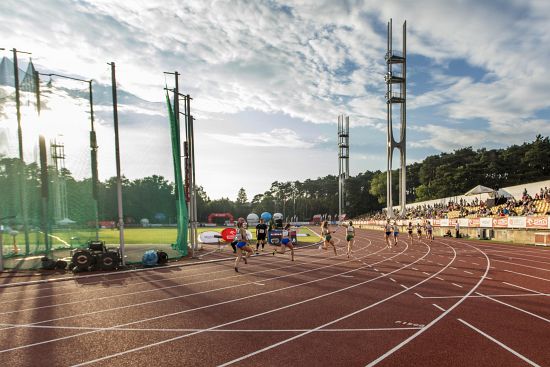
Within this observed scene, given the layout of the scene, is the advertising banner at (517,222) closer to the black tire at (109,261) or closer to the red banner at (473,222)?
the red banner at (473,222)

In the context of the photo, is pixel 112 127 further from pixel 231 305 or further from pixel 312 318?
pixel 312 318

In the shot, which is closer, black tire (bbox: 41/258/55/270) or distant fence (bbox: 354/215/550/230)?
black tire (bbox: 41/258/55/270)

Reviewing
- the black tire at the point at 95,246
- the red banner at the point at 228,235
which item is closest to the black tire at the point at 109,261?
the black tire at the point at 95,246

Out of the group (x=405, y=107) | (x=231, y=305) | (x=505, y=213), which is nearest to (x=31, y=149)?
(x=231, y=305)

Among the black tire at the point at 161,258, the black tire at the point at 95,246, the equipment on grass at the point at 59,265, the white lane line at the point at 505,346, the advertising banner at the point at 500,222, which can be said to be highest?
the black tire at the point at 95,246

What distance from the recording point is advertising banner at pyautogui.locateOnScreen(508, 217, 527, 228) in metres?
25.5

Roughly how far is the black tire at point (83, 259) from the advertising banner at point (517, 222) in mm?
29413

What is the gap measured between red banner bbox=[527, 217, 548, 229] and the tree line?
2503cm

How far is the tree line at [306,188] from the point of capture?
1589 cm

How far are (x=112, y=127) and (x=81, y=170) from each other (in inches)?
109

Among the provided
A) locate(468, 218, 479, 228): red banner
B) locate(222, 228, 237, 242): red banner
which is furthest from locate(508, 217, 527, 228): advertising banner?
locate(222, 228, 237, 242): red banner

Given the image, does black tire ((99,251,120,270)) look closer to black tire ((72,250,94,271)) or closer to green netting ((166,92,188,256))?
black tire ((72,250,94,271))

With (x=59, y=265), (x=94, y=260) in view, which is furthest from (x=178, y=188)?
(x=59, y=265)

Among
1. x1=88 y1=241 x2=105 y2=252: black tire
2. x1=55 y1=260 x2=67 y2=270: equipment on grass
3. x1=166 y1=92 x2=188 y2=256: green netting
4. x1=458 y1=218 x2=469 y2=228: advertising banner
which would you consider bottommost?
x1=458 y1=218 x2=469 y2=228: advertising banner
